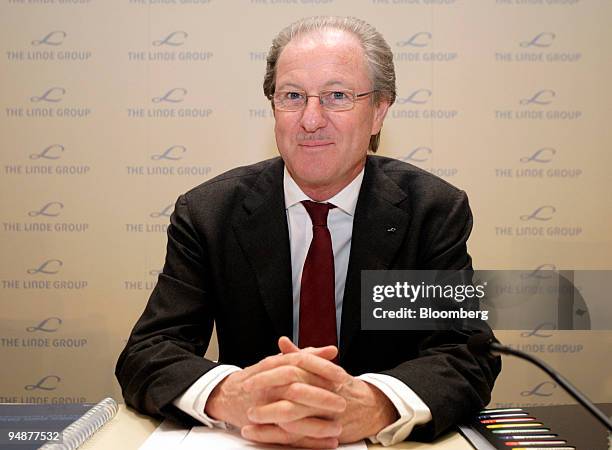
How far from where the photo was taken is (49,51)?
132 inches

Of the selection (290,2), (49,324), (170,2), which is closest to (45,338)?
(49,324)

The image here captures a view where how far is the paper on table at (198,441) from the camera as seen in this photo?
3.92 feet

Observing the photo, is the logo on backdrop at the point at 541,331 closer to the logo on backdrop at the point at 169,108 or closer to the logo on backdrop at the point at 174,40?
the logo on backdrop at the point at 169,108

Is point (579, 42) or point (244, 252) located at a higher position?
point (579, 42)

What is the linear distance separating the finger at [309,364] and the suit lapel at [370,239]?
1.46 ft

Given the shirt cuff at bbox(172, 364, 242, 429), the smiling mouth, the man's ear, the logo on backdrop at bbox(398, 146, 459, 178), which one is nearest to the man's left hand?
the shirt cuff at bbox(172, 364, 242, 429)

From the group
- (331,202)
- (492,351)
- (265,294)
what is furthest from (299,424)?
(331,202)

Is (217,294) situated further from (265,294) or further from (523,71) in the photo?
(523,71)

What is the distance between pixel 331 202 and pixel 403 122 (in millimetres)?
1660

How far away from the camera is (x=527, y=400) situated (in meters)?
3.39

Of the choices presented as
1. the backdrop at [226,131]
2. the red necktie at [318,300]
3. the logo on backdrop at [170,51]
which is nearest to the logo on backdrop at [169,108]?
the backdrop at [226,131]

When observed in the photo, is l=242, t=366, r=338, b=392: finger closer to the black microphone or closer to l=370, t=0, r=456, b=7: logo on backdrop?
the black microphone

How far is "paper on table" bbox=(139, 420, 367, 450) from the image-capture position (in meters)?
1.19

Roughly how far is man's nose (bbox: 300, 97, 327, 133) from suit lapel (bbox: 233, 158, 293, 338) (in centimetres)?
19
